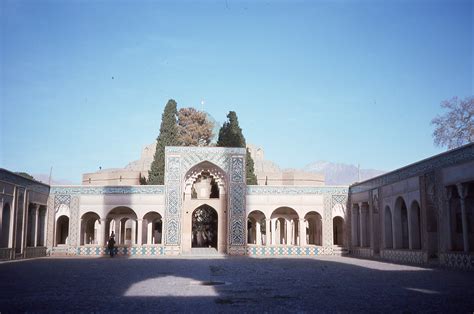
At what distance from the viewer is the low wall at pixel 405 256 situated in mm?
17875

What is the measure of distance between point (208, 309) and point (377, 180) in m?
17.1

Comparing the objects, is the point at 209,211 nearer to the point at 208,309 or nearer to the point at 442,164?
the point at 442,164

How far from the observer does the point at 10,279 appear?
→ 447 inches

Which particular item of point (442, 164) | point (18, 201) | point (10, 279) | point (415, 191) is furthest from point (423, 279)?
point (18, 201)

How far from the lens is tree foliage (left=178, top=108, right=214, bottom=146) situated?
123 ft

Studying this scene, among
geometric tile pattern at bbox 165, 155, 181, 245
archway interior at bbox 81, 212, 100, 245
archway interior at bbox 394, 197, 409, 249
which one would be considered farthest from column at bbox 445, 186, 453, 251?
archway interior at bbox 81, 212, 100, 245

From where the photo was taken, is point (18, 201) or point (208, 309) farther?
point (18, 201)

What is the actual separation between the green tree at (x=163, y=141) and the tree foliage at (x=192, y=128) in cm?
568

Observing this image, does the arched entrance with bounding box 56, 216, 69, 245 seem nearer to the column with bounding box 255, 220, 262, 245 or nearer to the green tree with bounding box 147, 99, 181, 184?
the green tree with bounding box 147, 99, 181, 184

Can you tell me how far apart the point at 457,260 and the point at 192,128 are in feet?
81.6

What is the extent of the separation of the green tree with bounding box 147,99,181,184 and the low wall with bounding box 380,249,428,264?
45.5 ft

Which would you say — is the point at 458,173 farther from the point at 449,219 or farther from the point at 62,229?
the point at 62,229

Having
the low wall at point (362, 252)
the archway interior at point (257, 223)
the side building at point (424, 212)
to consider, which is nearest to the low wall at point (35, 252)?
the archway interior at point (257, 223)

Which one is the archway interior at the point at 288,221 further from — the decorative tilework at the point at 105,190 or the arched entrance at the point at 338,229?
the decorative tilework at the point at 105,190
